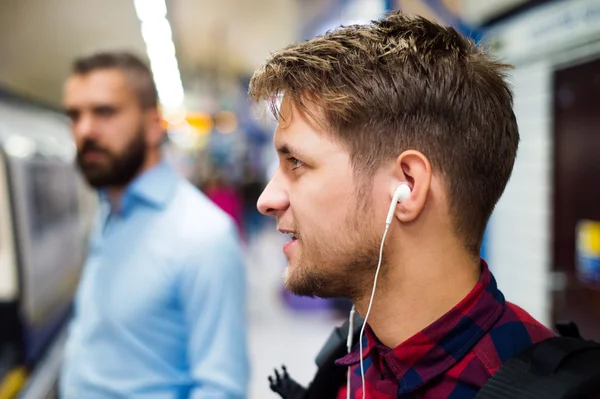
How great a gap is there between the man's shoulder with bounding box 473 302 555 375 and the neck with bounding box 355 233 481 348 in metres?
0.08

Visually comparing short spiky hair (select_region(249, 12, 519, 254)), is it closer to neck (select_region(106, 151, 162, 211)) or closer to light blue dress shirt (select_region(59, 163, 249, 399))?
light blue dress shirt (select_region(59, 163, 249, 399))

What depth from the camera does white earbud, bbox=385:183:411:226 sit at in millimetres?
856

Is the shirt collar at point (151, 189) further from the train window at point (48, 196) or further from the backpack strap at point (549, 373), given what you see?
the train window at point (48, 196)

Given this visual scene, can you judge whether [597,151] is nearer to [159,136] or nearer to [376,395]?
[159,136]

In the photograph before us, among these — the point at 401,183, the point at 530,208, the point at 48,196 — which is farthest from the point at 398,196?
the point at 48,196

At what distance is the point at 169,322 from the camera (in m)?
1.78

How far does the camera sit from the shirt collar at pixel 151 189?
1979 mm

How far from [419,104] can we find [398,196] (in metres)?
0.16

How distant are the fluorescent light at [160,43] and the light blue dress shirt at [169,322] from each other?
324 cm

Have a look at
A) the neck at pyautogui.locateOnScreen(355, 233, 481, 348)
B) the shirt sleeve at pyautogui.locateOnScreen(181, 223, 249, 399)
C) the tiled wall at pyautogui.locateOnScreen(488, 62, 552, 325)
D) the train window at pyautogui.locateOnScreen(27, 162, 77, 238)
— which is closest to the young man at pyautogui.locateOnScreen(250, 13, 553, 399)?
the neck at pyautogui.locateOnScreen(355, 233, 481, 348)

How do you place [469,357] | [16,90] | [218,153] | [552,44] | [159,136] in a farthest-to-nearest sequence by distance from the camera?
[218,153] < [16,90] < [552,44] < [159,136] < [469,357]

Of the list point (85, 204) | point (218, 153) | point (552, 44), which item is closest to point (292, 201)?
point (552, 44)

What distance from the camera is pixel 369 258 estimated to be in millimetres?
908

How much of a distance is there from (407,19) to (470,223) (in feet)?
1.28
